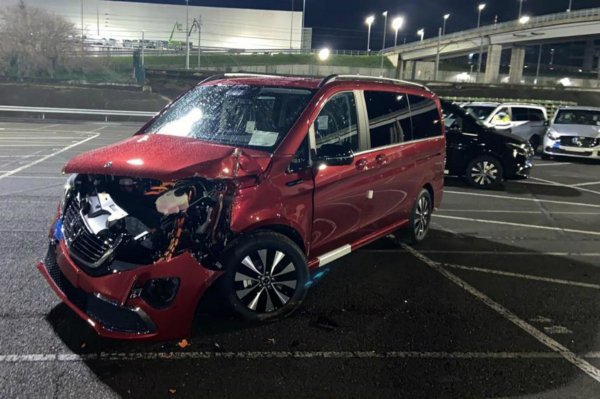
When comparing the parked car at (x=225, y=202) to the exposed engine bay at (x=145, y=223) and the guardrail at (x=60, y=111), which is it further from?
the guardrail at (x=60, y=111)

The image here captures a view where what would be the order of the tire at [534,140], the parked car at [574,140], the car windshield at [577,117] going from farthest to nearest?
the tire at [534,140] < the car windshield at [577,117] < the parked car at [574,140]

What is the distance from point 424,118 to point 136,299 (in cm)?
444

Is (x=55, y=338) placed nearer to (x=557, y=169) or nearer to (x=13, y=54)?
(x=557, y=169)

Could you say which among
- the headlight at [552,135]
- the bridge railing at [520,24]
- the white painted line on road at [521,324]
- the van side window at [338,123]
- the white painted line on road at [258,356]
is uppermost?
the bridge railing at [520,24]

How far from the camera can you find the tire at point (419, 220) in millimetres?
6453

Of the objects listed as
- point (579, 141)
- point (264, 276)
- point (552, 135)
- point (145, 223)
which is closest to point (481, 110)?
point (552, 135)

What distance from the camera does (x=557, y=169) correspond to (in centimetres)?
1483

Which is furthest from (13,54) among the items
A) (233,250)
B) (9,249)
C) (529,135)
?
(233,250)

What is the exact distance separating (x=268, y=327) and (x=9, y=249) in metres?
3.30

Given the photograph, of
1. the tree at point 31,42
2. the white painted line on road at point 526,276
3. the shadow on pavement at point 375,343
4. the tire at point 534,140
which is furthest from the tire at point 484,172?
the tree at point 31,42

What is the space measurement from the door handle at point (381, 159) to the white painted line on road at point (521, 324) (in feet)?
4.54

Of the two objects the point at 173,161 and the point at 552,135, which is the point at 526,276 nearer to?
the point at 173,161

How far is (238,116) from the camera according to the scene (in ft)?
15.4

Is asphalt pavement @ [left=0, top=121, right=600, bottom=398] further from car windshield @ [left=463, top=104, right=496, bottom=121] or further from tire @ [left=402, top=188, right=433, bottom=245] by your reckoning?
car windshield @ [left=463, top=104, right=496, bottom=121]
